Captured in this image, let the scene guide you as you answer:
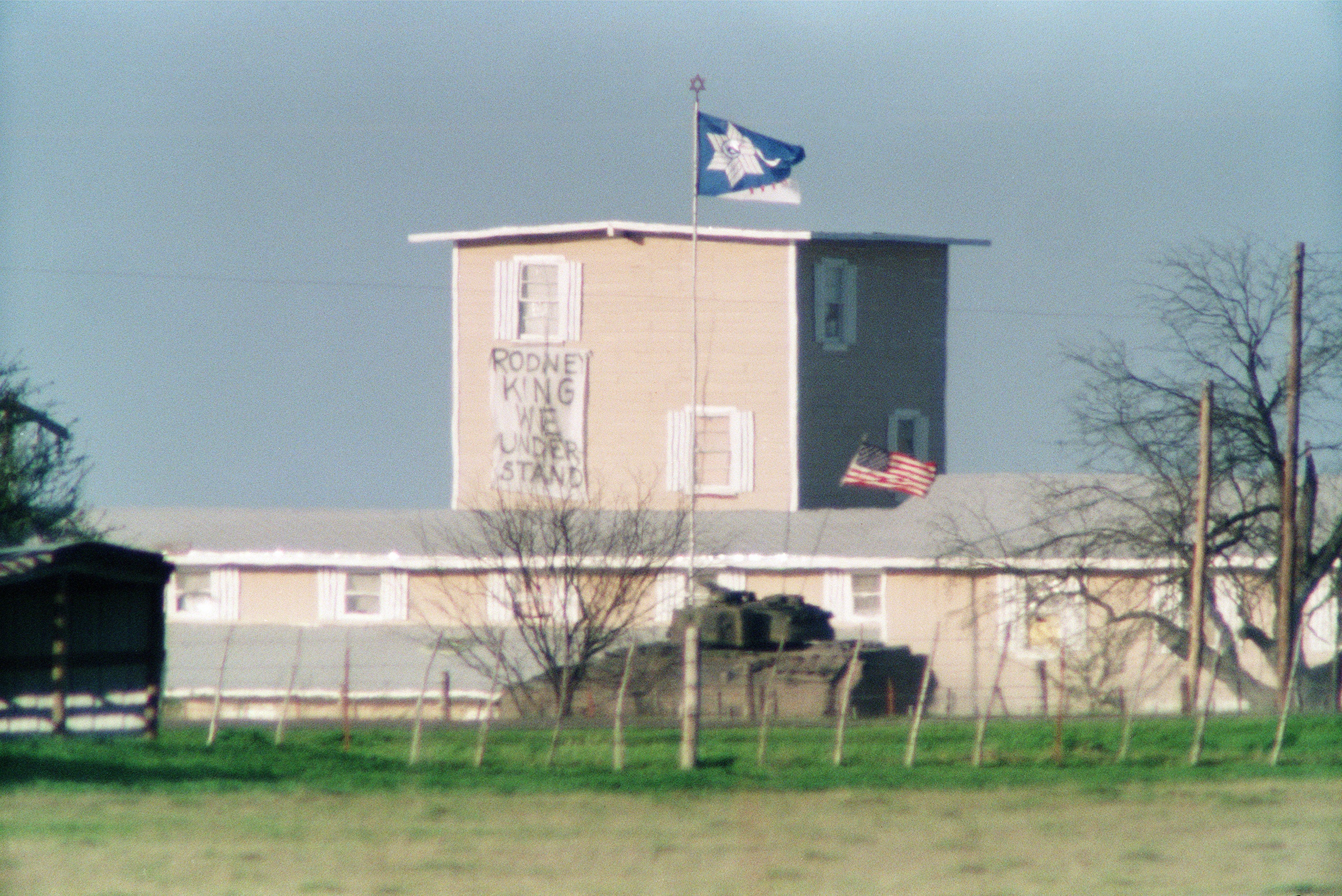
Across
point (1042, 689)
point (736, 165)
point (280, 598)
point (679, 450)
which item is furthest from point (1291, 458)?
point (280, 598)

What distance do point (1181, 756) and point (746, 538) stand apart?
60.3ft

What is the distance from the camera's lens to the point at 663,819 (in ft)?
53.1

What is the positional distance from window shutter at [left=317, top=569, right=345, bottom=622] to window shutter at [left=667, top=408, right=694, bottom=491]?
7.89 metres

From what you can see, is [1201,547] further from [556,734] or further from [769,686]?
[556,734]

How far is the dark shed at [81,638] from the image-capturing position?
21.9 m

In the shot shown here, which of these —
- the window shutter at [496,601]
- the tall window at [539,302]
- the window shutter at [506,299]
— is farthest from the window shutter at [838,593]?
the window shutter at [506,299]

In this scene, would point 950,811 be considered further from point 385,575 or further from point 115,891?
point 385,575

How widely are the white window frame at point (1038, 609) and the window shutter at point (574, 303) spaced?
11.8m

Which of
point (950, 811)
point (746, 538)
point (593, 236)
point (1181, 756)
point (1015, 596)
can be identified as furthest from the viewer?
point (593, 236)

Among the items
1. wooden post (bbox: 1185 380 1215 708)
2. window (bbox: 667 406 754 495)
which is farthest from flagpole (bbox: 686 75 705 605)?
wooden post (bbox: 1185 380 1215 708)

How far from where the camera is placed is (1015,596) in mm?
36719

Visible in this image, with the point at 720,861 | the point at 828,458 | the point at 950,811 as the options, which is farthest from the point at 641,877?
the point at 828,458

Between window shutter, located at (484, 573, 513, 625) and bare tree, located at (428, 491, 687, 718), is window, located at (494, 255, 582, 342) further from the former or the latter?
window shutter, located at (484, 573, 513, 625)

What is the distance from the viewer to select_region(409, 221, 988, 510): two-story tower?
139 feet
